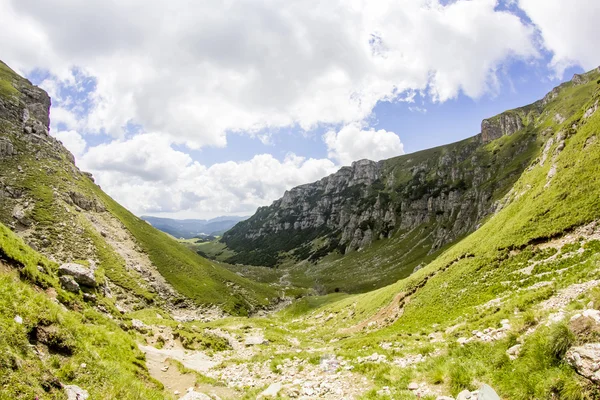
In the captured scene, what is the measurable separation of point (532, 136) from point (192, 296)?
220235mm

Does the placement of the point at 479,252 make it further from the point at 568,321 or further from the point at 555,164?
the point at 568,321

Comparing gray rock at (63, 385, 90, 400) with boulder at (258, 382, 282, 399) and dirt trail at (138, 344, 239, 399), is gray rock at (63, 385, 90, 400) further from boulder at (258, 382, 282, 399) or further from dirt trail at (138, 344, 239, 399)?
boulder at (258, 382, 282, 399)

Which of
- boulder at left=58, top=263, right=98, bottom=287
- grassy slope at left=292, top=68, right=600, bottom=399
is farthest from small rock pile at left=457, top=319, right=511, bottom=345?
boulder at left=58, top=263, right=98, bottom=287

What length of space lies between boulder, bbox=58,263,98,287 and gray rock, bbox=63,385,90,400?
2131 centimetres

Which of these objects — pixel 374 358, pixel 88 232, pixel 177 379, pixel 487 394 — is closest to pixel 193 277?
pixel 88 232

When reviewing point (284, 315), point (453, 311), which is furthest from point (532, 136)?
point (453, 311)

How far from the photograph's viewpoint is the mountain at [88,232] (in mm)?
68500

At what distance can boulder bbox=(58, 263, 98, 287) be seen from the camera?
2793 centimetres

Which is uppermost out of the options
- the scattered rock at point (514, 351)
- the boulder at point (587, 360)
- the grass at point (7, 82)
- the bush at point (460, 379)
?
the grass at point (7, 82)

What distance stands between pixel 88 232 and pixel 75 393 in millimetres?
82421

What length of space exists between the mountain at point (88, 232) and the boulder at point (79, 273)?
3726 centimetres

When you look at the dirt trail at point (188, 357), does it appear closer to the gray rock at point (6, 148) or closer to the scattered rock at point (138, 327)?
the scattered rock at point (138, 327)

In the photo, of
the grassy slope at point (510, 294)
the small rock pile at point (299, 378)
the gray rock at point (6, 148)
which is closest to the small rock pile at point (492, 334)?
the grassy slope at point (510, 294)

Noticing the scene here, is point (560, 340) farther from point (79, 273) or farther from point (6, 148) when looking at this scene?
point (6, 148)
